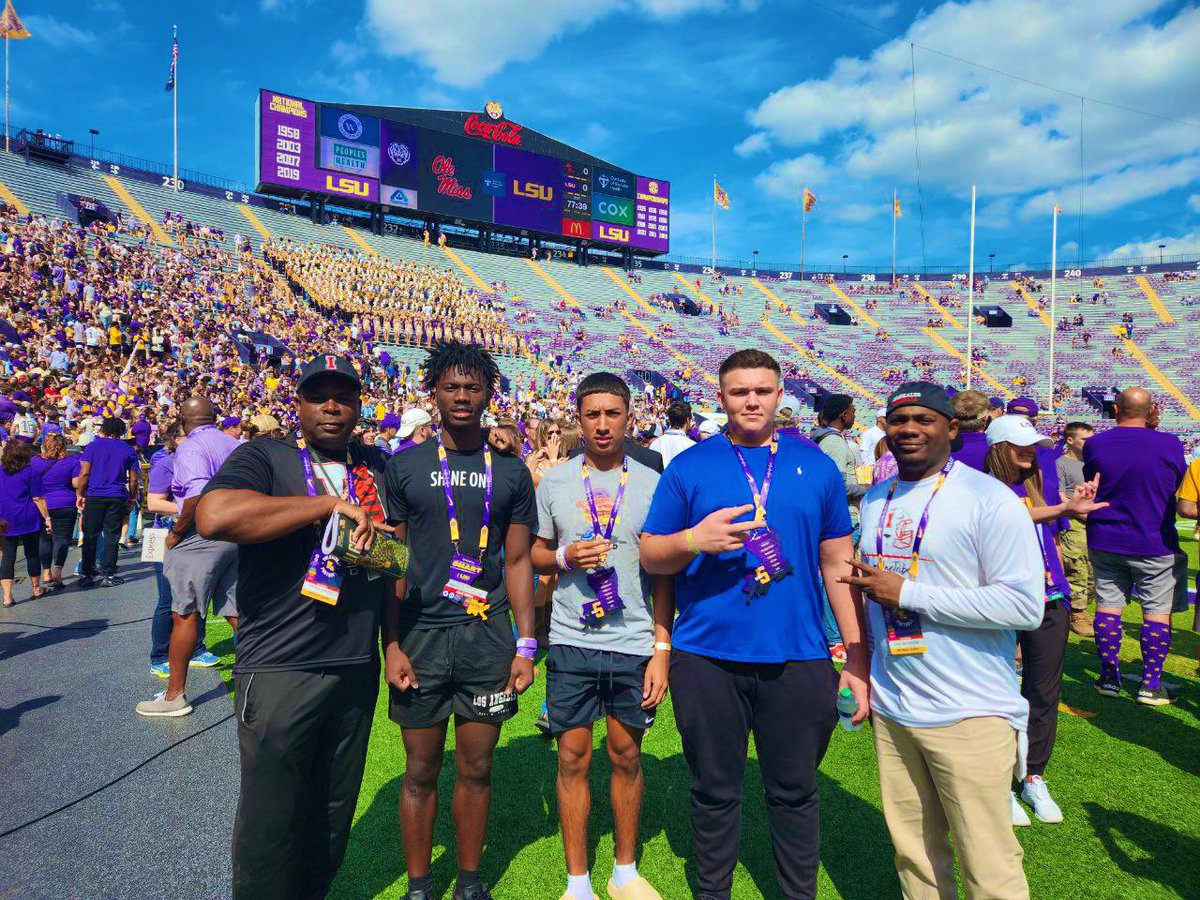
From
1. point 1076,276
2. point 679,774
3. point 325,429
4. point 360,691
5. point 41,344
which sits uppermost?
point 1076,276

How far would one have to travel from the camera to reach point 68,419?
13320 mm

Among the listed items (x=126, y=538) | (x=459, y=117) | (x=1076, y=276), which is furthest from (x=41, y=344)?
(x=1076, y=276)

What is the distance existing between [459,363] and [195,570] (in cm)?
322

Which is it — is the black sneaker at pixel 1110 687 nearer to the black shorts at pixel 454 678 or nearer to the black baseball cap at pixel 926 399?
Result: the black baseball cap at pixel 926 399

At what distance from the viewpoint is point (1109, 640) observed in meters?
4.89

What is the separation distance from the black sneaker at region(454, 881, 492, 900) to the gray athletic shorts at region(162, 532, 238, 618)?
9.65 feet

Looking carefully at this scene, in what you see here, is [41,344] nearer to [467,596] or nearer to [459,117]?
[467,596]

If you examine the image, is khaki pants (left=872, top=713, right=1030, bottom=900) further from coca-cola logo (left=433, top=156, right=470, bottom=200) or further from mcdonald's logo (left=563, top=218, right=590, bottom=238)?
mcdonald's logo (left=563, top=218, right=590, bottom=238)

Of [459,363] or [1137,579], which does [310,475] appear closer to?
[459,363]

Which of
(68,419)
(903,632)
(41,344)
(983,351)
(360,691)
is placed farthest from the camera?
(983,351)

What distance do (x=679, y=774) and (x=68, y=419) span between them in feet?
48.3

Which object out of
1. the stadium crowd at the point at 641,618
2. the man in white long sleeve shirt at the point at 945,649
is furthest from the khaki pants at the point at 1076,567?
the man in white long sleeve shirt at the point at 945,649

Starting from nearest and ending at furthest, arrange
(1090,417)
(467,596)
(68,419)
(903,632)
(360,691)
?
1. (903,632)
2. (360,691)
3. (467,596)
4. (68,419)
5. (1090,417)

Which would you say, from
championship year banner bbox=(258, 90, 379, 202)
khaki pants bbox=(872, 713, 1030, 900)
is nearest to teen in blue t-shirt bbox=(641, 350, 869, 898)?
khaki pants bbox=(872, 713, 1030, 900)
